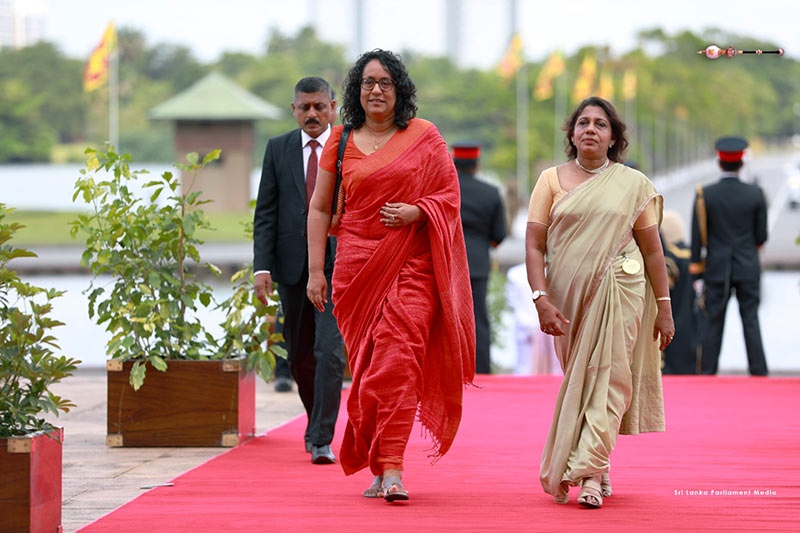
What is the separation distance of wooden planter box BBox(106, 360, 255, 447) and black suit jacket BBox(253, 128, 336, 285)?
591 mm

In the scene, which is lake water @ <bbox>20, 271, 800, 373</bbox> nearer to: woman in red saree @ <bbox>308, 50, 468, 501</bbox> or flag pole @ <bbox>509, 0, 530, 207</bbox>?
woman in red saree @ <bbox>308, 50, 468, 501</bbox>

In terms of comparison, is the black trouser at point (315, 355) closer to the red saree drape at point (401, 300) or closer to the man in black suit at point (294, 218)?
the man in black suit at point (294, 218)

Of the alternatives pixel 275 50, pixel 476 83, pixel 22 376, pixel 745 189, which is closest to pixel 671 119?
pixel 275 50

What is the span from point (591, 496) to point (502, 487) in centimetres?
59

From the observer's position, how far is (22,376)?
4.28m

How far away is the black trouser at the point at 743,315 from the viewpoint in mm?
9648

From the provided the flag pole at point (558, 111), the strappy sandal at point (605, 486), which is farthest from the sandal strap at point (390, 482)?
the flag pole at point (558, 111)

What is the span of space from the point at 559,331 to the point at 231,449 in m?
2.16

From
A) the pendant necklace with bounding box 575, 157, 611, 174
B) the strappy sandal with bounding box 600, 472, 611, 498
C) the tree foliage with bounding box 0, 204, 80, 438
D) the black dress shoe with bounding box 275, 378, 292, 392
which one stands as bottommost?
the black dress shoe with bounding box 275, 378, 292, 392

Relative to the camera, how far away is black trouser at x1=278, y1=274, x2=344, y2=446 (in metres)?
6.11

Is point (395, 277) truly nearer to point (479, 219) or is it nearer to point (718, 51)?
point (718, 51)

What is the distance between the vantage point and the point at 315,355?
6.16 metres

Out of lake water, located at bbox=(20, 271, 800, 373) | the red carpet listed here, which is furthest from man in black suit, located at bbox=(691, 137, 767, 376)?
lake water, located at bbox=(20, 271, 800, 373)

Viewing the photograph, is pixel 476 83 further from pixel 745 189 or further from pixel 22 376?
pixel 22 376
